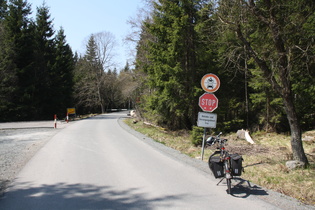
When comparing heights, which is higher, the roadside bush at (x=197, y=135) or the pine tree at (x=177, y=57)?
the pine tree at (x=177, y=57)

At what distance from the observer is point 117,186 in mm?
5629

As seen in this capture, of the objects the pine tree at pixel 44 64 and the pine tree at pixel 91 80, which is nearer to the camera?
the pine tree at pixel 44 64

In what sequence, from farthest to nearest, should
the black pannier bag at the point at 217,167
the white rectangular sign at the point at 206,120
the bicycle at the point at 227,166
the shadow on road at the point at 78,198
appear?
the white rectangular sign at the point at 206,120 < the black pannier bag at the point at 217,167 < the bicycle at the point at 227,166 < the shadow on road at the point at 78,198

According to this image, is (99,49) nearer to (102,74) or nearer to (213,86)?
(102,74)

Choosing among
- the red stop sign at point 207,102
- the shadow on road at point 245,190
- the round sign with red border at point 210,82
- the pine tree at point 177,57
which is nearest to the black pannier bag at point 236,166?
the shadow on road at point 245,190

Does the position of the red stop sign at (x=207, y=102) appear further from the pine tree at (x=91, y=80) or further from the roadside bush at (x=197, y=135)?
the pine tree at (x=91, y=80)

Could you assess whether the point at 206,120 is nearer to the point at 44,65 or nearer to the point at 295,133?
the point at 295,133

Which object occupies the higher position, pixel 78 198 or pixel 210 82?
pixel 210 82

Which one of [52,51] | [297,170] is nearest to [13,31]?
[52,51]

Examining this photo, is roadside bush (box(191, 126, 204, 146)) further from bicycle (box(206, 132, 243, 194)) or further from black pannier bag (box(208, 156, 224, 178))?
black pannier bag (box(208, 156, 224, 178))

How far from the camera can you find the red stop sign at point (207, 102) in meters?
8.73

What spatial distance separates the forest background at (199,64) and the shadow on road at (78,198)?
4848mm

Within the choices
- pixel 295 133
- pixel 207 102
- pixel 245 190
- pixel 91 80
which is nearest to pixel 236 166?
pixel 245 190

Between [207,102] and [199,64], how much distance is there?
7192 millimetres
